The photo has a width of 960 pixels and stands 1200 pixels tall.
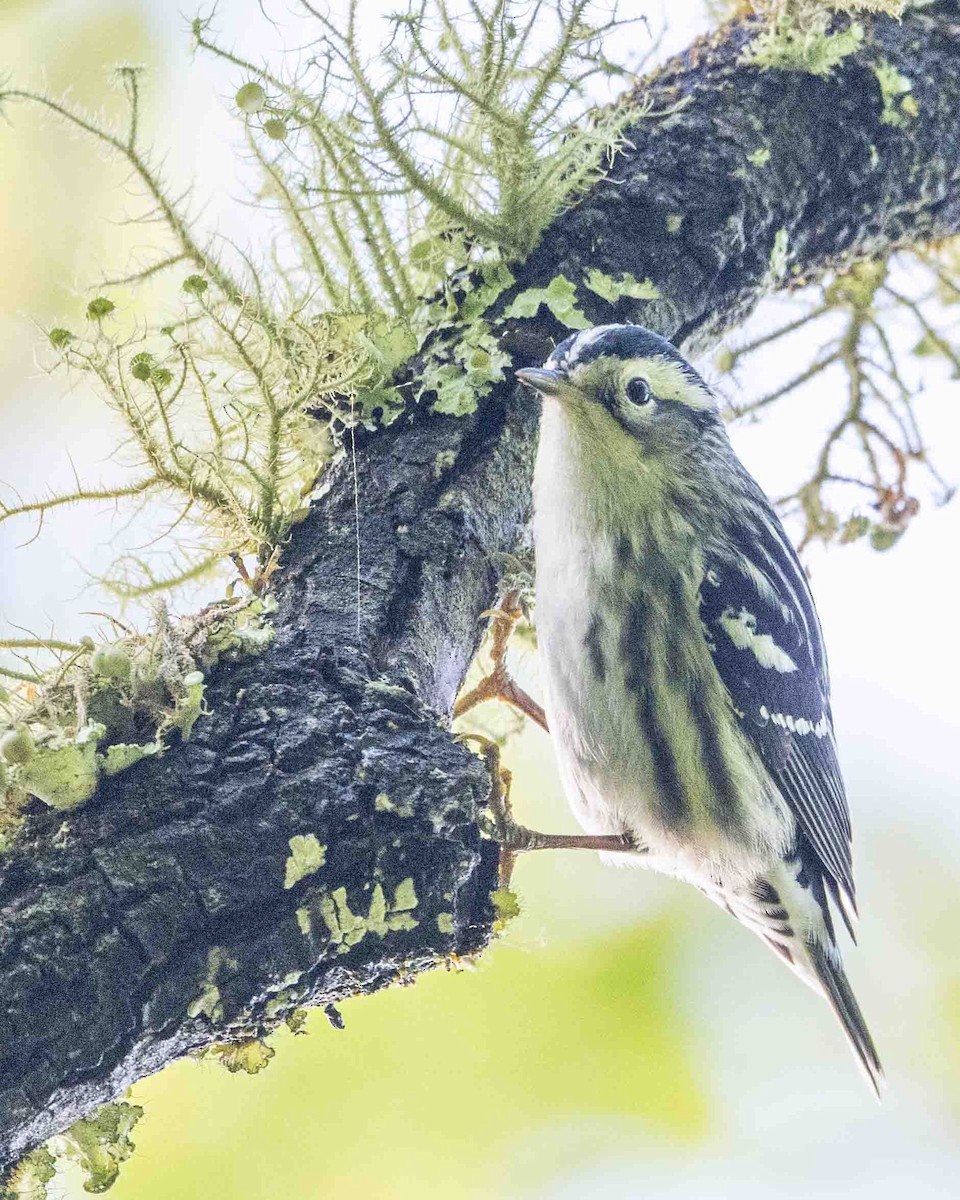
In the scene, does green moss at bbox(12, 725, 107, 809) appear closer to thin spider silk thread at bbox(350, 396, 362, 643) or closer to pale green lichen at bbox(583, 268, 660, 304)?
thin spider silk thread at bbox(350, 396, 362, 643)

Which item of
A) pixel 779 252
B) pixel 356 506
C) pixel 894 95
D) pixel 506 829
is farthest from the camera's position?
pixel 894 95

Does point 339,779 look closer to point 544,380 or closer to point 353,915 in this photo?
point 353,915

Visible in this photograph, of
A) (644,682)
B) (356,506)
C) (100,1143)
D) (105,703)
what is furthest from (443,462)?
(100,1143)

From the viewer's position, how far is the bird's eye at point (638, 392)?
216 centimetres

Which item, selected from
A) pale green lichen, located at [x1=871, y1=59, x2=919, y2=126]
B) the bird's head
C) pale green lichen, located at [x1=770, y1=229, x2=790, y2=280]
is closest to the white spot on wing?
the bird's head

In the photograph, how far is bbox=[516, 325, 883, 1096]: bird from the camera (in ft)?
7.22

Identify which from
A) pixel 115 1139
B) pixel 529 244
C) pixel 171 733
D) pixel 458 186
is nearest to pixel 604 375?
pixel 529 244

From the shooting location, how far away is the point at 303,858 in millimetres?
1352

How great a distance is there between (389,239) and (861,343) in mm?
1477

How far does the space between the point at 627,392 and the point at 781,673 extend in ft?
2.06

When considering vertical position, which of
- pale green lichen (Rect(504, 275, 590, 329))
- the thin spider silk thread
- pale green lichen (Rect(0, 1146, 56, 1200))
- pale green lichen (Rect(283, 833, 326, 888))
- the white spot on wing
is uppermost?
pale green lichen (Rect(504, 275, 590, 329))

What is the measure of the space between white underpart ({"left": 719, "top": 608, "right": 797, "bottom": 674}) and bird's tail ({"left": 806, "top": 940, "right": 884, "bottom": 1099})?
0.60m

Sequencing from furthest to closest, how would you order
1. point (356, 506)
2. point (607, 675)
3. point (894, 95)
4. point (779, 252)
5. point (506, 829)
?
point (894, 95) < point (779, 252) < point (607, 675) < point (506, 829) < point (356, 506)

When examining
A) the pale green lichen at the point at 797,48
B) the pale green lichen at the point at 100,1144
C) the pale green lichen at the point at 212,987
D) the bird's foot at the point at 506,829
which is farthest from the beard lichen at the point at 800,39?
the pale green lichen at the point at 100,1144
